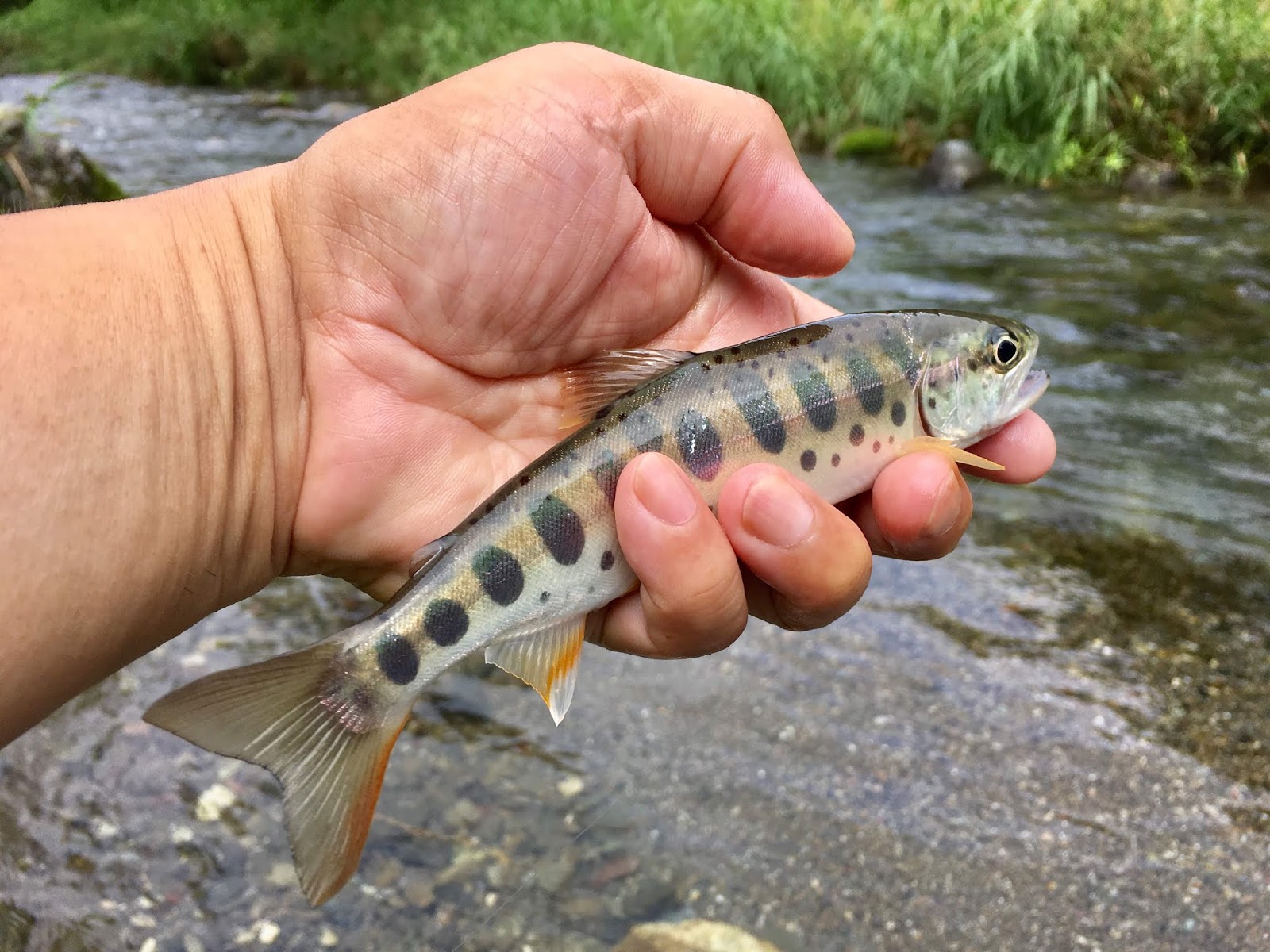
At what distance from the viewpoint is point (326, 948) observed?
451cm

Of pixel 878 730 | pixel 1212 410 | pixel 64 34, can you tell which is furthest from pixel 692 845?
pixel 64 34

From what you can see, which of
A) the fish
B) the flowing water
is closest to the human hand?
the fish

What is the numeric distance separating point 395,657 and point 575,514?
71cm

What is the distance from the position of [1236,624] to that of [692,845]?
4137 mm

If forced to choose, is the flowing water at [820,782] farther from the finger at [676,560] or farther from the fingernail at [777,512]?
the fingernail at [777,512]

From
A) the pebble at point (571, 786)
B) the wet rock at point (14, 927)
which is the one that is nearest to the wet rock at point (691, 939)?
the pebble at point (571, 786)

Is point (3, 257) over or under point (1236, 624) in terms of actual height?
over

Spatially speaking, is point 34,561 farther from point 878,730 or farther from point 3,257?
point 878,730

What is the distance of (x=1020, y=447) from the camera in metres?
3.82

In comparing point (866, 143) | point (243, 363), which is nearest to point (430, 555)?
point (243, 363)

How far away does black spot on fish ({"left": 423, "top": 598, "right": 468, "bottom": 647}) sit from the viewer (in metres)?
2.95

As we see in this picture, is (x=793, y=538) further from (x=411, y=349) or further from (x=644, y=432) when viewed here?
(x=411, y=349)

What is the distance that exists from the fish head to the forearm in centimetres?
237

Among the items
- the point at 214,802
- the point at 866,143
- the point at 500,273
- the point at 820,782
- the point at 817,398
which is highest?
the point at 500,273
